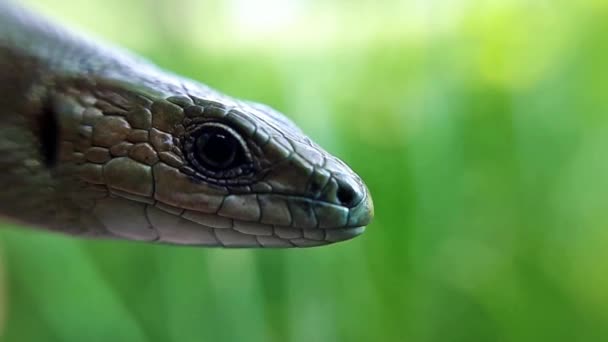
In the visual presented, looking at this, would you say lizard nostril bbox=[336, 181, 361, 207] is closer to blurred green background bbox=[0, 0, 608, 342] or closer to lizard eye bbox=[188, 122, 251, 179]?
lizard eye bbox=[188, 122, 251, 179]

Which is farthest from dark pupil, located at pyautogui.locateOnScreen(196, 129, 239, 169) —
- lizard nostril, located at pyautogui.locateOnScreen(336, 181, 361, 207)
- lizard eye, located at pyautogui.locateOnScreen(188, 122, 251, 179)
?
lizard nostril, located at pyautogui.locateOnScreen(336, 181, 361, 207)

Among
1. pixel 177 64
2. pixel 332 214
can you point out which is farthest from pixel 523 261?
pixel 332 214

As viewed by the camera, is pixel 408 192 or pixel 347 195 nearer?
pixel 347 195

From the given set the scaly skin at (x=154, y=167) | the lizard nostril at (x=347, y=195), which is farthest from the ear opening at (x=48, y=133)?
Result: the lizard nostril at (x=347, y=195)

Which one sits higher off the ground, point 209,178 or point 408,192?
point 209,178

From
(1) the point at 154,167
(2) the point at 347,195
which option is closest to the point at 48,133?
(1) the point at 154,167

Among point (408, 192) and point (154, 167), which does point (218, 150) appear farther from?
point (408, 192)

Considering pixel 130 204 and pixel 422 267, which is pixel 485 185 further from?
pixel 130 204
